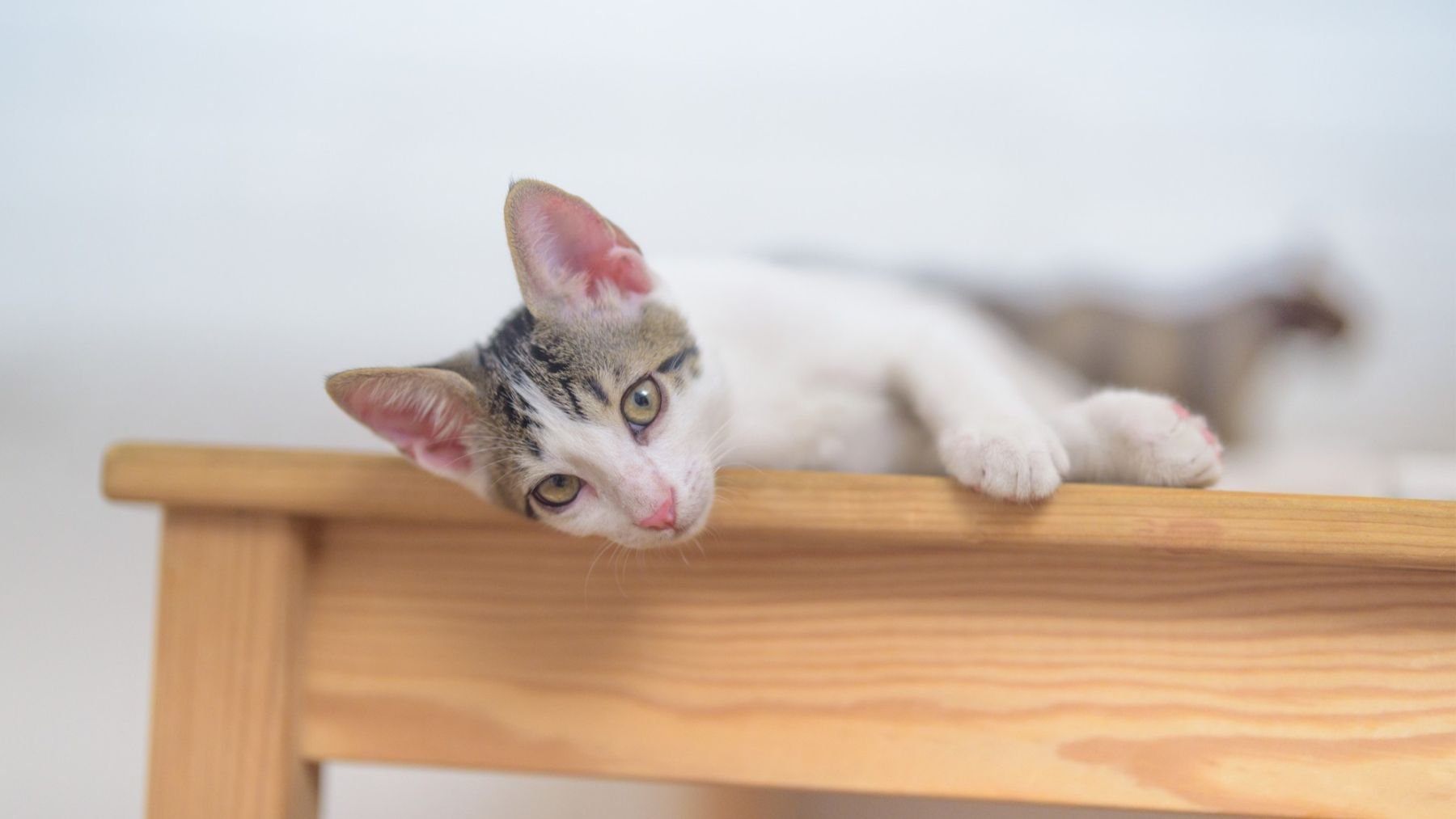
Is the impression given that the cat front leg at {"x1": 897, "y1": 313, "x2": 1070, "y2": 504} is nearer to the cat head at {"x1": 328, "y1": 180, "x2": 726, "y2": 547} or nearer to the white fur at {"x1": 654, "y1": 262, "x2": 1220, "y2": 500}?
the white fur at {"x1": 654, "y1": 262, "x2": 1220, "y2": 500}

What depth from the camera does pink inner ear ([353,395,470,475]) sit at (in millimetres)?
776

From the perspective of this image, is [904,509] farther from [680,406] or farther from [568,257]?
[568,257]

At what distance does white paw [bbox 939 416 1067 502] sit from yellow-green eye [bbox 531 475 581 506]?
33cm

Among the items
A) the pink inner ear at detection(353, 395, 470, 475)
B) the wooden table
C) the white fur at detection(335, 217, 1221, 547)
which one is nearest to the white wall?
the white fur at detection(335, 217, 1221, 547)

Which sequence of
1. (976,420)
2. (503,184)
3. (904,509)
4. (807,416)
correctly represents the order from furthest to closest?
(503,184) < (807,416) < (976,420) < (904,509)

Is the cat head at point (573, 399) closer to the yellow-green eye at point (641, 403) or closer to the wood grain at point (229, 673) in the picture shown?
the yellow-green eye at point (641, 403)

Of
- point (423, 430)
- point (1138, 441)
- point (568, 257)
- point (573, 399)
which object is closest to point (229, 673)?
point (423, 430)

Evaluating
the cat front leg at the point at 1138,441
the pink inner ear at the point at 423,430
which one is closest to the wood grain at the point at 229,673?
the pink inner ear at the point at 423,430

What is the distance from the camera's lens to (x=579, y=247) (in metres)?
0.84

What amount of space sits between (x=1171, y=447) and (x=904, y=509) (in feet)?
0.87

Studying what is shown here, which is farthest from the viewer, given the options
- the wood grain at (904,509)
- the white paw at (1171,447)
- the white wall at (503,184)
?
the white wall at (503,184)

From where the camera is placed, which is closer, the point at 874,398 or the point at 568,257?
the point at 568,257

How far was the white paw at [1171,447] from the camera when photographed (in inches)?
28.6

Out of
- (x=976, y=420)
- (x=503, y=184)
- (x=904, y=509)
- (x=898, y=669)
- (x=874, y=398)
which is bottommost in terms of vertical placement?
(x=898, y=669)
